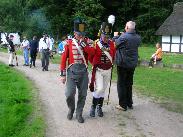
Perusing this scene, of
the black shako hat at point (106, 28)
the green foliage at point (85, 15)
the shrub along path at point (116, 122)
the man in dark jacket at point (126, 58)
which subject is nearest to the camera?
the shrub along path at point (116, 122)

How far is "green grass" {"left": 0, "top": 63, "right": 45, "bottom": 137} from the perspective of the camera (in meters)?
9.34

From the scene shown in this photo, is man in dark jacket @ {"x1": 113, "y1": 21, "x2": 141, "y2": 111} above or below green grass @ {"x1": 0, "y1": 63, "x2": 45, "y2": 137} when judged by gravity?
above

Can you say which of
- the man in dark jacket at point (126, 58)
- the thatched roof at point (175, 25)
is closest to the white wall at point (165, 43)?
the thatched roof at point (175, 25)

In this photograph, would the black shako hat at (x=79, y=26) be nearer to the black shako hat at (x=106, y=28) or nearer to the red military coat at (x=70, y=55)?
the red military coat at (x=70, y=55)

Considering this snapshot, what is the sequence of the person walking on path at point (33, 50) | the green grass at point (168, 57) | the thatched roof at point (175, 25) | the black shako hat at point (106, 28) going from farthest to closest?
the thatched roof at point (175, 25) → the green grass at point (168, 57) → the person walking on path at point (33, 50) → the black shako hat at point (106, 28)

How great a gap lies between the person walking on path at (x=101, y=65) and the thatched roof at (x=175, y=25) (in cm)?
3509

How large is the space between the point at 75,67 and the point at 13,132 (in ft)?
6.35

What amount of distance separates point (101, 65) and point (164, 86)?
273 inches

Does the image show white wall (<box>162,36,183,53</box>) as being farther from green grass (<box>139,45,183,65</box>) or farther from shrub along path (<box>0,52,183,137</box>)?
shrub along path (<box>0,52,183,137</box>)

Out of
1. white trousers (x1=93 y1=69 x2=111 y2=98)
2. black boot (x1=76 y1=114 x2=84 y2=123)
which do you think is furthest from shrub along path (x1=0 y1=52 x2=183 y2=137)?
white trousers (x1=93 y1=69 x2=111 y2=98)

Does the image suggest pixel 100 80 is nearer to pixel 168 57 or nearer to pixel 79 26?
pixel 79 26

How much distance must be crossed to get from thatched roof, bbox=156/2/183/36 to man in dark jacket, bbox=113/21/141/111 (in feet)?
112

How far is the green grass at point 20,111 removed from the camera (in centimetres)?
934

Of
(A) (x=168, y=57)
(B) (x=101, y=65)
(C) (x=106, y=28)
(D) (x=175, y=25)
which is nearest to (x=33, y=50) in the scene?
(B) (x=101, y=65)
